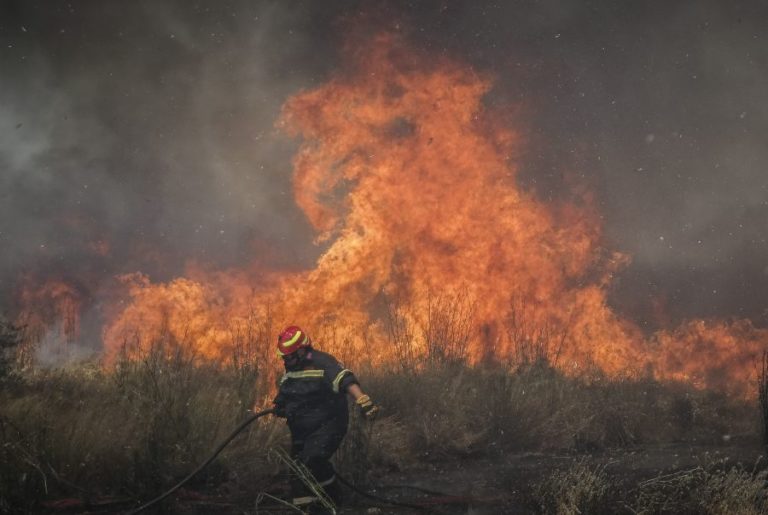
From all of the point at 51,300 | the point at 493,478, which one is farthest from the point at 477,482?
the point at 51,300

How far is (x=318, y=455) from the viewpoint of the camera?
543 centimetres

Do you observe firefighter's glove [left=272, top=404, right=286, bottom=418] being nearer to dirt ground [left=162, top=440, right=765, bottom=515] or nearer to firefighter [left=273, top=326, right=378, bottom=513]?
firefighter [left=273, top=326, right=378, bottom=513]

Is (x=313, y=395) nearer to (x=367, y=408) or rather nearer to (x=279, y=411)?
(x=279, y=411)

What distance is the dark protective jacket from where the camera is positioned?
5.55 m

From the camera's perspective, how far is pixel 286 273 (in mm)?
16672

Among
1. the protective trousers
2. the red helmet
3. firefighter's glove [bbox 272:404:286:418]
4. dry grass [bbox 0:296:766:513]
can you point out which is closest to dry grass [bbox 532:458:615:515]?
dry grass [bbox 0:296:766:513]

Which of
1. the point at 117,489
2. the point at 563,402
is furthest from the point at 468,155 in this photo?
the point at 117,489

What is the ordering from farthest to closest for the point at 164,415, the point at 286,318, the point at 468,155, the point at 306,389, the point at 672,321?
the point at 672,321, the point at 468,155, the point at 286,318, the point at 164,415, the point at 306,389

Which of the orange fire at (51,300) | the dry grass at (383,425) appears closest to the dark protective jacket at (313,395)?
the dry grass at (383,425)

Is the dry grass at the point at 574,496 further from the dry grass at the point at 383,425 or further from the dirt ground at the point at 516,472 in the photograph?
the dirt ground at the point at 516,472

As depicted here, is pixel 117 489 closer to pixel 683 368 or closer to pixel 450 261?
pixel 450 261

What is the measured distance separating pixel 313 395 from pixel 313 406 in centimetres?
13

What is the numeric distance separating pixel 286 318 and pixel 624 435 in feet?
27.6

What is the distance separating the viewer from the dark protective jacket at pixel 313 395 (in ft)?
18.2
